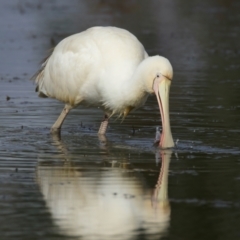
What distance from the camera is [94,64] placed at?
11.8 meters

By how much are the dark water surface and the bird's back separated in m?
0.59

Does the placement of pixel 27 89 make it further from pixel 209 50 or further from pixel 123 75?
pixel 209 50

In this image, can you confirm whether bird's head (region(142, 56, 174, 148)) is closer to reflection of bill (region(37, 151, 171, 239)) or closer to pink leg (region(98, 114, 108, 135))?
reflection of bill (region(37, 151, 171, 239))

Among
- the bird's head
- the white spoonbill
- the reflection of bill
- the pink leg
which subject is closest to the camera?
the reflection of bill

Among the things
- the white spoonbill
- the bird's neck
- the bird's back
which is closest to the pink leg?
the white spoonbill

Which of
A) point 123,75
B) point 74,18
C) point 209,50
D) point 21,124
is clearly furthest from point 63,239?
point 74,18

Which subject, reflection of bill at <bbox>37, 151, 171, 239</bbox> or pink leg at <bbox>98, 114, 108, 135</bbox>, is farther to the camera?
pink leg at <bbox>98, 114, 108, 135</bbox>

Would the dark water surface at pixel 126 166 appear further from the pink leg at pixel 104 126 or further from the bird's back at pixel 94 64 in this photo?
the bird's back at pixel 94 64

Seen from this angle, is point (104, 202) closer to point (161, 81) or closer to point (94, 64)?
point (161, 81)

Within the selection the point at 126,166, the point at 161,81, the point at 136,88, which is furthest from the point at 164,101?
the point at 126,166

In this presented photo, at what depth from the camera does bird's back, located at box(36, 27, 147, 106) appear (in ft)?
37.5

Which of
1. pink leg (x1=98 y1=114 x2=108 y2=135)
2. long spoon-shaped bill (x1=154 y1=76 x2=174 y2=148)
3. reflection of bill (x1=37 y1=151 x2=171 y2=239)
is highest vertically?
long spoon-shaped bill (x1=154 y1=76 x2=174 y2=148)

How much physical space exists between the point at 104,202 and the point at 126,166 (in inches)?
70.3

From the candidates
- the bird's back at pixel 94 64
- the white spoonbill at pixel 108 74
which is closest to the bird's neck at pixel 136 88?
the white spoonbill at pixel 108 74
